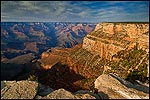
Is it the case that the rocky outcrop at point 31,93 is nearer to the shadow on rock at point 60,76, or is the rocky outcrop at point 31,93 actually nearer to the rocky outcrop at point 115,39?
the rocky outcrop at point 115,39

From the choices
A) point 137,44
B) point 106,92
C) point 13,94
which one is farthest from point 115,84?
point 137,44

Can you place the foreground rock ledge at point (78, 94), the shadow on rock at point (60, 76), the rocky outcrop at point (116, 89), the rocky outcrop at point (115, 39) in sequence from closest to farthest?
the foreground rock ledge at point (78, 94) → the rocky outcrop at point (116, 89) → the shadow on rock at point (60, 76) → the rocky outcrop at point (115, 39)

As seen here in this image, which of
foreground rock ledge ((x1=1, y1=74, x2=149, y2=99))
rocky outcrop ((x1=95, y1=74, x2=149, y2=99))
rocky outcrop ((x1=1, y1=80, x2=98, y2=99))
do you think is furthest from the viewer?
rocky outcrop ((x1=95, y1=74, x2=149, y2=99))

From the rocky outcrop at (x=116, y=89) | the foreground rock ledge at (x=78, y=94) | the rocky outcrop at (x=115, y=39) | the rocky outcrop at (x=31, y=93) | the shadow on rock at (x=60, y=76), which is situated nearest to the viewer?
the rocky outcrop at (x=31, y=93)

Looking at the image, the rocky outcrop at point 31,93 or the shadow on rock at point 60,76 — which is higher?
the rocky outcrop at point 31,93

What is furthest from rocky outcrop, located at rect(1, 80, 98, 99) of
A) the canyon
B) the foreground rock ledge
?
the canyon

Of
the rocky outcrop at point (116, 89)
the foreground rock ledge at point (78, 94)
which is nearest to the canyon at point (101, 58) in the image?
the rocky outcrop at point (116, 89)

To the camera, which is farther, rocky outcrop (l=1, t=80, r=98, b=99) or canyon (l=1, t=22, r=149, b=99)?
canyon (l=1, t=22, r=149, b=99)

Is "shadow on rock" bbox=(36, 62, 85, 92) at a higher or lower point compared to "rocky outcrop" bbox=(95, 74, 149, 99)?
lower

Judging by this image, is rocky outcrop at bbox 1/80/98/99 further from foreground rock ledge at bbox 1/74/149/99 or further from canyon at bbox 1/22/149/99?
canyon at bbox 1/22/149/99
